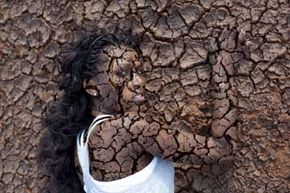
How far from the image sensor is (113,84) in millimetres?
2439

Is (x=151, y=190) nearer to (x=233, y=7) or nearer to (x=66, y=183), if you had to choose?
(x=66, y=183)

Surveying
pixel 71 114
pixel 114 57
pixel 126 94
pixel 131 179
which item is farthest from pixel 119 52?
pixel 131 179

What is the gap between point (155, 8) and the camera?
9.81 feet

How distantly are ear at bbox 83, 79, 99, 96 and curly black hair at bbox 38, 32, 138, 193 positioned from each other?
0.06ft

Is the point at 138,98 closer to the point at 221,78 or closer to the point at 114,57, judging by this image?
the point at 114,57

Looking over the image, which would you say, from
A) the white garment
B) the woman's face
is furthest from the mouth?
the white garment

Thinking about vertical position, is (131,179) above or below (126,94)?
below

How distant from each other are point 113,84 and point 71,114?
8.6 inches

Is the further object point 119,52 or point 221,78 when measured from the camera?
point 221,78

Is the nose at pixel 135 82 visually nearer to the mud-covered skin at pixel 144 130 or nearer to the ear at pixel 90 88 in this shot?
the mud-covered skin at pixel 144 130

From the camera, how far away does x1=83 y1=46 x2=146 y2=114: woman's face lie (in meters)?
2.44

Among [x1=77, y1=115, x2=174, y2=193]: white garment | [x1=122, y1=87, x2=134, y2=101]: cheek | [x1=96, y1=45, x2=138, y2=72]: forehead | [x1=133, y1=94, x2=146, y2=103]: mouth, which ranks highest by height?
[x1=96, y1=45, x2=138, y2=72]: forehead

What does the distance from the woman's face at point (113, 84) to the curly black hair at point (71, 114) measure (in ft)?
0.10

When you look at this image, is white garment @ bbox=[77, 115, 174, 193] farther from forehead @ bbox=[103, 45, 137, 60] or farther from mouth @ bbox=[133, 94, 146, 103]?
forehead @ bbox=[103, 45, 137, 60]
